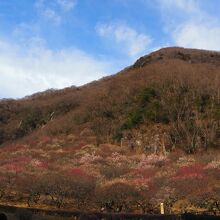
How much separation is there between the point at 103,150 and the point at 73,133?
A: 1079cm

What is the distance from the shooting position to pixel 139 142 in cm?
3731

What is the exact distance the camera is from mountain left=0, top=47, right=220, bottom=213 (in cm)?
1991

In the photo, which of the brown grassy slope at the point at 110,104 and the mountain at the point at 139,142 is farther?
the brown grassy slope at the point at 110,104

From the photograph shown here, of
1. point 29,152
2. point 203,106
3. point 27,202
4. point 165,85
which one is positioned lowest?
point 27,202

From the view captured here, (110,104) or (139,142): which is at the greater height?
(110,104)

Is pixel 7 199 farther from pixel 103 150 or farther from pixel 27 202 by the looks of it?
pixel 103 150

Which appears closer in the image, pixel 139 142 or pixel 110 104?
pixel 139 142

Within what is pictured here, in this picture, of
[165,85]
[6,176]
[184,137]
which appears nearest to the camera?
[6,176]

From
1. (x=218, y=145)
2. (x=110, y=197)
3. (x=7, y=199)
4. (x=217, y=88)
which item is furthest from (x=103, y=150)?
(x=110, y=197)

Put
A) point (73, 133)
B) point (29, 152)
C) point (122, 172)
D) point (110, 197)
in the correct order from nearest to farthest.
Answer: point (110, 197) → point (122, 172) → point (29, 152) → point (73, 133)

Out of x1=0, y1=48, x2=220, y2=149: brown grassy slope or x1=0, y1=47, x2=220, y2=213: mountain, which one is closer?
x1=0, y1=47, x2=220, y2=213: mountain

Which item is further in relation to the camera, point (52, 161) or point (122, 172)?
point (52, 161)

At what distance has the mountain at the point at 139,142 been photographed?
19906 millimetres

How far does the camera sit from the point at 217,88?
40.5 metres
